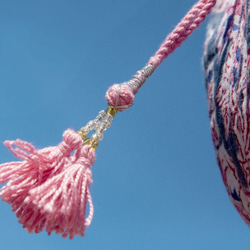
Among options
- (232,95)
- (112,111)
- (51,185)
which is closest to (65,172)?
(51,185)

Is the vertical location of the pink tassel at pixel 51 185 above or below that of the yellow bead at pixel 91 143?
below

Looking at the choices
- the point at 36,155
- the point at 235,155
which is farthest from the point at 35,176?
the point at 235,155

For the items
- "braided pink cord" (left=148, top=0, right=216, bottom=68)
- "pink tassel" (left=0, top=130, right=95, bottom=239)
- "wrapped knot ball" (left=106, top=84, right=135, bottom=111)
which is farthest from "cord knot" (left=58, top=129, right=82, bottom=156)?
"braided pink cord" (left=148, top=0, right=216, bottom=68)

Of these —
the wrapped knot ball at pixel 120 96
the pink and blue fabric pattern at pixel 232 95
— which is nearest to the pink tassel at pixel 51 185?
the wrapped knot ball at pixel 120 96

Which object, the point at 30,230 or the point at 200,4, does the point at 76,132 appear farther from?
the point at 200,4

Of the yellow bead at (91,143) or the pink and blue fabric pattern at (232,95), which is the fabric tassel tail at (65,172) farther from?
the pink and blue fabric pattern at (232,95)

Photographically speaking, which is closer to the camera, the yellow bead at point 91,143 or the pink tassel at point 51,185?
the pink tassel at point 51,185

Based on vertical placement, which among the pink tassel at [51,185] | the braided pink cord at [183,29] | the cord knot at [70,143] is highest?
the braided pink cord at [183,29]

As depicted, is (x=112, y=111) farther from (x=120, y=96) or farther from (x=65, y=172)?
(x=65, y=172)
